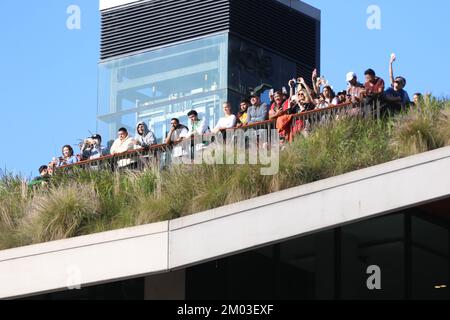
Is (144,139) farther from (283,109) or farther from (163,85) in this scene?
(163,85)

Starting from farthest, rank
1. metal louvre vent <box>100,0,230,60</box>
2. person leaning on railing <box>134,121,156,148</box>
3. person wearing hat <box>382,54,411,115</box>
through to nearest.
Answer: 1. metal louvre vent <box>100,0,230,60</box>
2. person leaning on railing <box>134,121,156,148</box>
3. person wearing hat <box>382,54,411,115</box>

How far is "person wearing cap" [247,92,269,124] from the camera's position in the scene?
21234mm

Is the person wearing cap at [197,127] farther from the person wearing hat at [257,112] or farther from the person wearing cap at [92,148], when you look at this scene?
the person wearing cap at [92,148]

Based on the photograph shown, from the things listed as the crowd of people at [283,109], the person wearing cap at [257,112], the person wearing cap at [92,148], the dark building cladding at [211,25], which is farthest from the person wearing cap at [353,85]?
the dark building cladding at [211,25]

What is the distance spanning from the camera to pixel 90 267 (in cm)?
1895

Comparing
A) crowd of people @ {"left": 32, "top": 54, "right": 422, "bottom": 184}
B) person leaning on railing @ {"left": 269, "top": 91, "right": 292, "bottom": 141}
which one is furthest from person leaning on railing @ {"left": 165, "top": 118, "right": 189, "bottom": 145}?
person leaning on railing @ {"left": 269, "top": 91, "right": 292, "bottom": 141}

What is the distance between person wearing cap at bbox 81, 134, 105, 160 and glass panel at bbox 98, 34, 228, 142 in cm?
1969

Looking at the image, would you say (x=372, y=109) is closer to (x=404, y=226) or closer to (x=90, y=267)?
(x=404, y=226)

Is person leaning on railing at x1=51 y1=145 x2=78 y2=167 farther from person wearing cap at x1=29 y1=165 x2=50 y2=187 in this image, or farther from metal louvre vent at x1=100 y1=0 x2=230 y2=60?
metal louvre vent at x1=100 y1=0 x2=230 y2=60

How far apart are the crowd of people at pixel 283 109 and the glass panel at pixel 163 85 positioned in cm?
2019

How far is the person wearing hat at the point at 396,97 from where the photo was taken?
19.5m

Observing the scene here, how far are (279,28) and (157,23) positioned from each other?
464cm

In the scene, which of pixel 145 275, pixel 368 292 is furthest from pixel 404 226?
pixel 145 275
